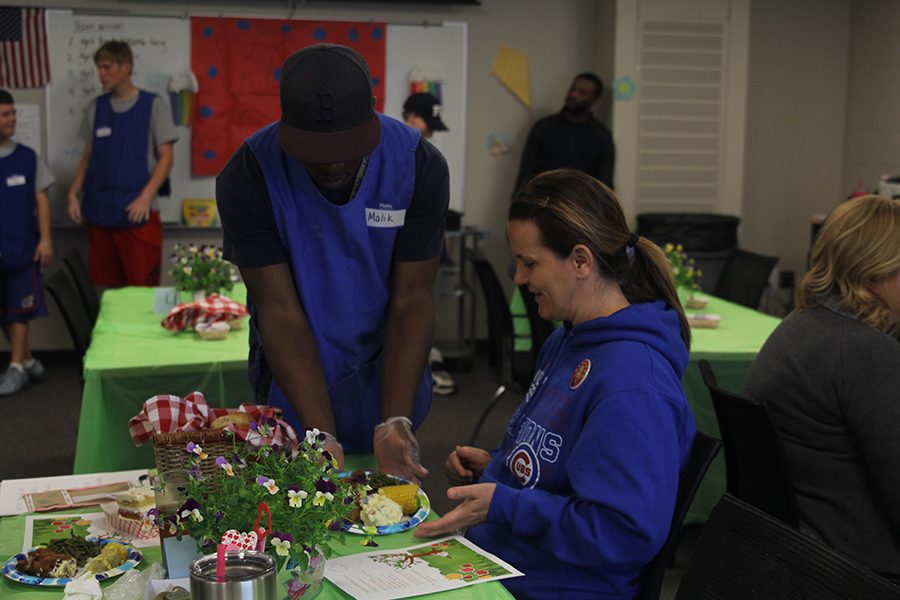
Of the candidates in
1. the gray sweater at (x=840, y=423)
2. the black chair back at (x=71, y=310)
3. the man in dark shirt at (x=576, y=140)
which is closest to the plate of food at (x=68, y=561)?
the gray sweater at (x=840, y=423)

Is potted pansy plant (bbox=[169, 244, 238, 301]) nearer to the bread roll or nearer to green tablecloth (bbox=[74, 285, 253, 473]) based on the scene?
green tablecloth (bbox=[74, 285, 253, 473])

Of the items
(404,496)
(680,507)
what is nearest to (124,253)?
(404,496)

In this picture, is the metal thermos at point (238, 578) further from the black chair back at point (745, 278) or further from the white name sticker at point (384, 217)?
the black chair back at point (745, 278)

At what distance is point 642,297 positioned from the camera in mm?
1814

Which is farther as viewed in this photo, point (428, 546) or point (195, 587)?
point (428, 546)

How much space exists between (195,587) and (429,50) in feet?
17.5

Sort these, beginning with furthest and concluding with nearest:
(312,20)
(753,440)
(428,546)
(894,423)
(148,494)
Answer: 1. (312,20)
2. (753,440)
3. (894,423)
4. (148,494)
5. (428,546)

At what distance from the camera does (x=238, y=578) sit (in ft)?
3.98

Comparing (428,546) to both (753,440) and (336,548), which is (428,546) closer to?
(336,548)

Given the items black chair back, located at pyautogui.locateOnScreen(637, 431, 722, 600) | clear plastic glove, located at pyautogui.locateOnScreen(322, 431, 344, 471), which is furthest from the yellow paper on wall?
black chair back, located at pyautogui.locateOnScreen(637, 431, 722, 600)

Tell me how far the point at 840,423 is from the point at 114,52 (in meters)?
4.45

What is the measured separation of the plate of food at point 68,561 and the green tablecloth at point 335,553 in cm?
1

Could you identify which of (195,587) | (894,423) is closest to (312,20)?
(894,423)

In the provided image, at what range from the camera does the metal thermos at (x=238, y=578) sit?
3.92 ft
